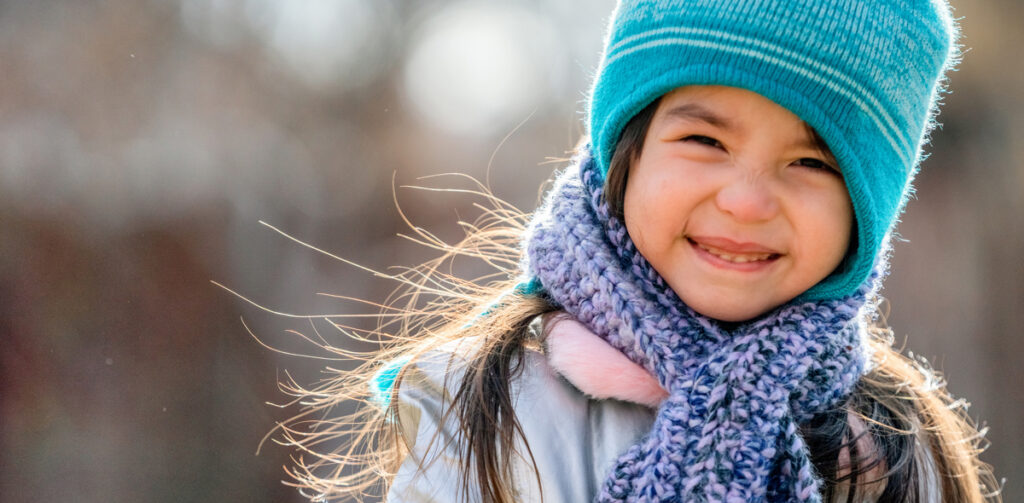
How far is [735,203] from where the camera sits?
1.33 m

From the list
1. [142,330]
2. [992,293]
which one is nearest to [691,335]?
[142,330]

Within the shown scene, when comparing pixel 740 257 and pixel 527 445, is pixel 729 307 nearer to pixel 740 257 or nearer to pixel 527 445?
pixel 740 257

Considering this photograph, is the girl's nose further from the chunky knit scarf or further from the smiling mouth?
the chunky knit scarf

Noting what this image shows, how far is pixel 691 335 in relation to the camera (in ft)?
4.58

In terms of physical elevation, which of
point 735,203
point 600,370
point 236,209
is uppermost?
point 735,203

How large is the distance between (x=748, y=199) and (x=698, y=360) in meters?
0.26

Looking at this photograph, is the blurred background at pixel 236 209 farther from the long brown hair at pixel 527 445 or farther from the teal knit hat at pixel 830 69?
the teal knit hat at pixel 830 69

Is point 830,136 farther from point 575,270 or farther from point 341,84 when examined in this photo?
point 341,84

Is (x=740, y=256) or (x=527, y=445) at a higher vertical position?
(x=740, y=256)

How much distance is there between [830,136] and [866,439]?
502 millimetres

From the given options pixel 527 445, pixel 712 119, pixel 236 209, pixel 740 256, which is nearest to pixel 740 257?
pixel 740 256

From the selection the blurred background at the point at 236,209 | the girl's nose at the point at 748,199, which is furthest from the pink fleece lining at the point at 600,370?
the blurred background at the point at 236,209

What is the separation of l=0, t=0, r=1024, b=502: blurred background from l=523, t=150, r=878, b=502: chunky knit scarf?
2010 millimetres

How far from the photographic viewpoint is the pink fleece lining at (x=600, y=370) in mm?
1376
